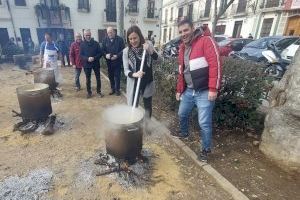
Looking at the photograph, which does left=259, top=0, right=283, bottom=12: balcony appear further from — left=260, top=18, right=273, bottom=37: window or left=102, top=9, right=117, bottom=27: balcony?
left=102, top=9, right=117, bottom=27: balcony

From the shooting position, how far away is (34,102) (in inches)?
170

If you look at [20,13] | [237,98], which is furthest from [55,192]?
[20,13]

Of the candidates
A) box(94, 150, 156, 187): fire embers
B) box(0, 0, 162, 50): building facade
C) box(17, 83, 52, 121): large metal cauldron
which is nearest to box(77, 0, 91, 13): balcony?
Answer: box(0, 0, 162, 50): building facade

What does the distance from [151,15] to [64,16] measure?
1053cm

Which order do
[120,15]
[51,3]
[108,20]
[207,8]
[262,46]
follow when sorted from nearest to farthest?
[120,15] < [262,46] < [51,3] < [108,20] < [207,8]

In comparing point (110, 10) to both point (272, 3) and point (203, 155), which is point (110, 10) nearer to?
point (272, 3)

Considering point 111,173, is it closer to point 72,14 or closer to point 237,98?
point 237,98

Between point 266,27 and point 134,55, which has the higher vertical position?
point 266,27

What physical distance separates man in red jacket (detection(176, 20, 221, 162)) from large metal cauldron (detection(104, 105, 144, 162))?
3.09 feet

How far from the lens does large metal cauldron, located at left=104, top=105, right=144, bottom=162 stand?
301 cm

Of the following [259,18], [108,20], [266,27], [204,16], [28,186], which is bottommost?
[28,186]

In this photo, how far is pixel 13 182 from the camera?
124 inches

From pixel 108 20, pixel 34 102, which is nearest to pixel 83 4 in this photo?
pixel 108 20

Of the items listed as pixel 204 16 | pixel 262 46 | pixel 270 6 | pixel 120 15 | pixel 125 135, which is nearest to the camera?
pixel 125 135
